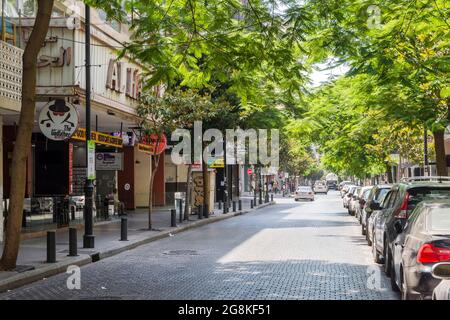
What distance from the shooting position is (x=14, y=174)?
1321 cm

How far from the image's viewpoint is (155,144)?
1038 inches

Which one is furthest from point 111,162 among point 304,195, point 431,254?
point 304,195

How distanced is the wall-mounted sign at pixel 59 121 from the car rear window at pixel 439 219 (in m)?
12.1

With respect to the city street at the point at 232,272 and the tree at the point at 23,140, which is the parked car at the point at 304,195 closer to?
the city street at the point at 232,272

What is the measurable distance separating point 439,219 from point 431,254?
0.90 meters

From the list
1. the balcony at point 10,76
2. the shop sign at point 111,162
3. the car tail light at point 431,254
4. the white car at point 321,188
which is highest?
the balcony at point 10,76

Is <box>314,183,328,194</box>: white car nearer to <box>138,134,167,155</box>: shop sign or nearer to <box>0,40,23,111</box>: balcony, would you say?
<box>138,134,167,155</box>: shop sign

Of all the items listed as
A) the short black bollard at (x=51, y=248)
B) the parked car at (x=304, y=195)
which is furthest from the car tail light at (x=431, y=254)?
the parked car at (x=304, y=195)

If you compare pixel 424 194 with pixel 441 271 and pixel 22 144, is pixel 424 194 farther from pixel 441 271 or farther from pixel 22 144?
pixel 22 144

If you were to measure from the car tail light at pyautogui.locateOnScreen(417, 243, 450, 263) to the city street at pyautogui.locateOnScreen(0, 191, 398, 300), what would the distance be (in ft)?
7.77

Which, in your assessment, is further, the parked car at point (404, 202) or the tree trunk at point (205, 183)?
the tree trunk at point (205, 183)

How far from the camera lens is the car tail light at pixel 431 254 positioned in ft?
25.4

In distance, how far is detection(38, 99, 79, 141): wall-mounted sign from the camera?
18391 mm

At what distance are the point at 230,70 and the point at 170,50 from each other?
142 cm
